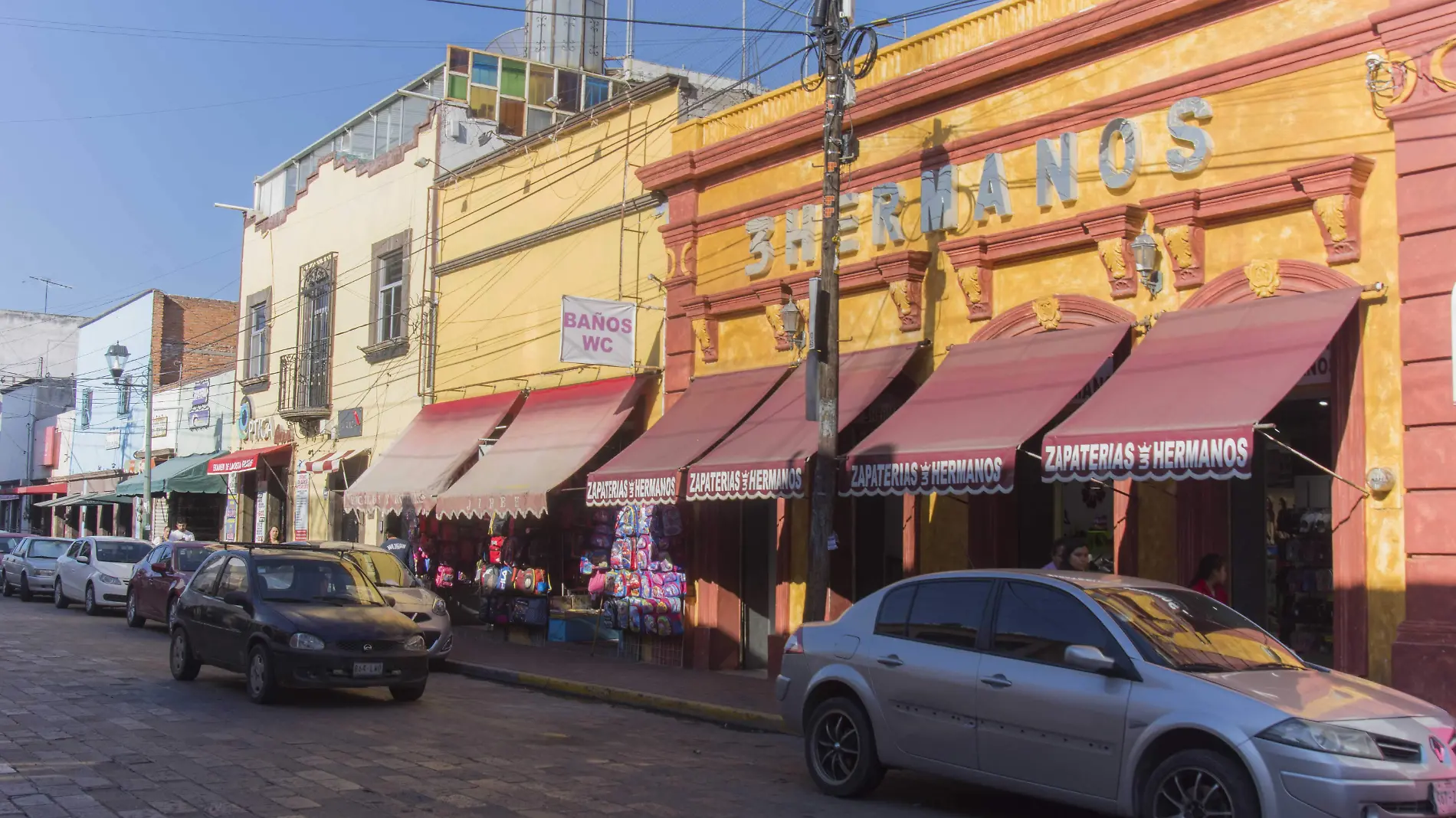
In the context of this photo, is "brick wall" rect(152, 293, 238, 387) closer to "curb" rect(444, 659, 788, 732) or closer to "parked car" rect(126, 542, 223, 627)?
"parked car" rect(126, 542, 223, 627)

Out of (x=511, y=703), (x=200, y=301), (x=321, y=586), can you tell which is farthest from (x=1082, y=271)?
(x=200, y=301)

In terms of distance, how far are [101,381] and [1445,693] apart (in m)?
43.7

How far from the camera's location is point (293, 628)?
12.7 meters

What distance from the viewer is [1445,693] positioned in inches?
396

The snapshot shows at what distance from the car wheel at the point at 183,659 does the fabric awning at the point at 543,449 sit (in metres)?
5.01

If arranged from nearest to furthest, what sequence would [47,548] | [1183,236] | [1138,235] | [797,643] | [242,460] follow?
[797,643] → [1183,236] → [1138,235] → [47,548] → [242,460]

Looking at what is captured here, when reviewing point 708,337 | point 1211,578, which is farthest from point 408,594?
point 1211,578

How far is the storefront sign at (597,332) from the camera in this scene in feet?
60.7

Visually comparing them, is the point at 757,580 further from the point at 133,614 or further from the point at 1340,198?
the point at 133,614

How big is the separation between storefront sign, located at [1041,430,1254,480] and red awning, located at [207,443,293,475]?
2338cm

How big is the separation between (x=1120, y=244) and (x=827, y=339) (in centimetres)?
306

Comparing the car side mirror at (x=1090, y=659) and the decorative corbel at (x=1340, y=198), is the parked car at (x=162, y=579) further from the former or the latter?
the decorative corbel at (x=1340, y=198)

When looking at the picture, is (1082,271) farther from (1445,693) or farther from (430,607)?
(430,607)

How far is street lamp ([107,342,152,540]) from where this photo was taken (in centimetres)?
3522
